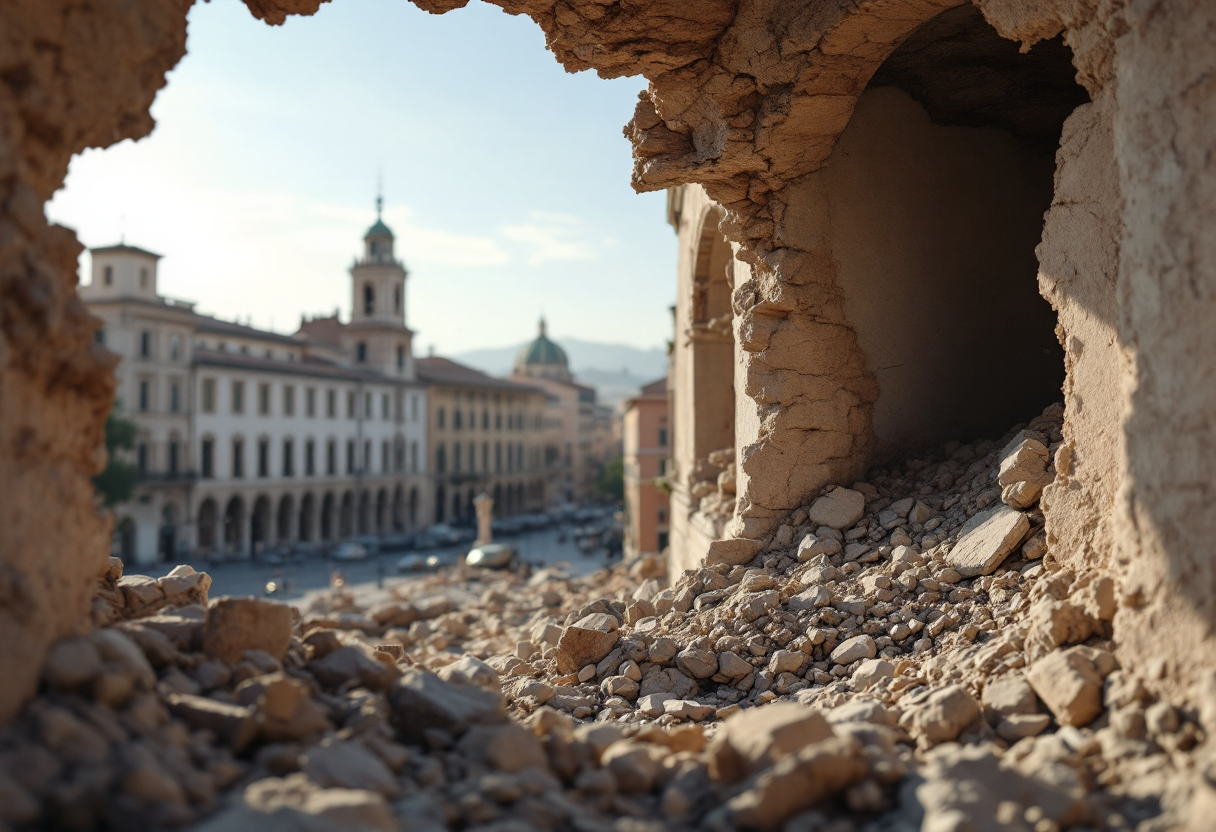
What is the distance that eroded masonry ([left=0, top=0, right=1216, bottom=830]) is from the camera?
3809 mm

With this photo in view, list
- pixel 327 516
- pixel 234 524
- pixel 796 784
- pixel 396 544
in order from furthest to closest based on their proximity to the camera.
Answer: pixel 327 516, pixel 396 544, pixel 234 524, pixel 796 784

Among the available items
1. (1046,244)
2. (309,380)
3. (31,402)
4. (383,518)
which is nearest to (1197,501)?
(1046,244)

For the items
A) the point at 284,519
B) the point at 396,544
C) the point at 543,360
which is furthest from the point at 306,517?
the point at 543,360

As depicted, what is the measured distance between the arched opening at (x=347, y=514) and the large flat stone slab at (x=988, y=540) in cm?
4469

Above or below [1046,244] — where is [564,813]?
below

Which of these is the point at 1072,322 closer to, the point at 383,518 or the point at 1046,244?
the point at 1046,244

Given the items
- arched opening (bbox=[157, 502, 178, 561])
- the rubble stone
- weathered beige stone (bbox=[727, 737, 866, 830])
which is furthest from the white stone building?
weathered beige stone (bbox=[727, 737, 866, 830])

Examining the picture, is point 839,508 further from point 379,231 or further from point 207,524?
point 379,231

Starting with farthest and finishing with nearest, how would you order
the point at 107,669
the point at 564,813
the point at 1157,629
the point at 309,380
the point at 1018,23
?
1. the point at 309,380
2. the point at 1018,23
3. the point at 1157,629
4. the point at 107,669
5. the point at 564,813

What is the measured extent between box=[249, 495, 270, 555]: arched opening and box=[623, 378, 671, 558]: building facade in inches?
660

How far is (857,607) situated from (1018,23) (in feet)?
11.2

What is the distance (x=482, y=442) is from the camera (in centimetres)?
5988

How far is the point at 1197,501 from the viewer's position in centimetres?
389

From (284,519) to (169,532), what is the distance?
6.96 meters
